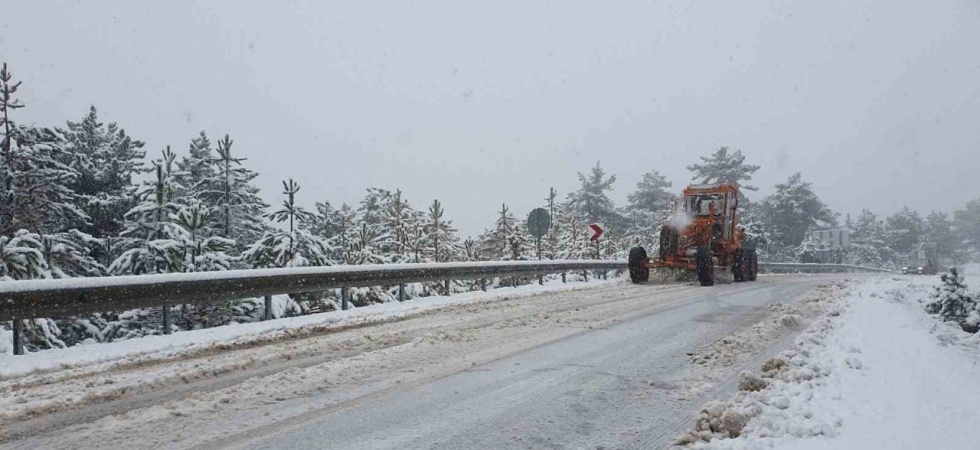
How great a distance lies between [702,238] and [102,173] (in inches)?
857

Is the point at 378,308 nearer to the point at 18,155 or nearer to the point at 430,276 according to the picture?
the point at 430,276

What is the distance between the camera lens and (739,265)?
59.3 ft

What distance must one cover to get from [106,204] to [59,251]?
1077cm

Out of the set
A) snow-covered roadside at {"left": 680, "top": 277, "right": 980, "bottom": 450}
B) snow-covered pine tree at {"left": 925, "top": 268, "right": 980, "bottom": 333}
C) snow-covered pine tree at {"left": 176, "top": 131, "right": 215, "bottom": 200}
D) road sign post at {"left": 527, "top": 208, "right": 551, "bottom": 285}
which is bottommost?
snow-covered pine tree at {"left": 925, "top": 268, "right": 980, "bottom": 333}

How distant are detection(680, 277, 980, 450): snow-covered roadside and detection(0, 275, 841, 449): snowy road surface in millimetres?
346

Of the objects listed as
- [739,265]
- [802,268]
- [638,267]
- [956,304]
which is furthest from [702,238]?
[802,268]

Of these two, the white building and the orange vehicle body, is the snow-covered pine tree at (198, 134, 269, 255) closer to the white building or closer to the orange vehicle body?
the orange vehicle body

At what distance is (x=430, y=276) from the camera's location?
12.1 metres

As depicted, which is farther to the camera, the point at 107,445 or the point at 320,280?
the point at 320,280

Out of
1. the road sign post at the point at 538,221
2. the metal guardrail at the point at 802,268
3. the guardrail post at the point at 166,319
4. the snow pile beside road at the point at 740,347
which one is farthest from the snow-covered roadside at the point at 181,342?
the metal guardrail at the point at 802,268

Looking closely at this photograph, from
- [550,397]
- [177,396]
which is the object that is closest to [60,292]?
[177,396]

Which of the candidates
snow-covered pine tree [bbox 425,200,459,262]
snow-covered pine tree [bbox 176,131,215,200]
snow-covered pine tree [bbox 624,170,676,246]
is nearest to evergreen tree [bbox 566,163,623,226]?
snow-covered pine tree [bbox 624,170,676,246]

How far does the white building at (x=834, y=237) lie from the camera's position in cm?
4941

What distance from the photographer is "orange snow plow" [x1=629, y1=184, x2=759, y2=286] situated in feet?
55.5
